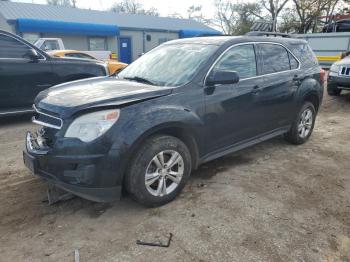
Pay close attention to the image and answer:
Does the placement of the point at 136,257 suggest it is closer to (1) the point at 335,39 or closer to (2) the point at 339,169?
(2) the point at 339,169

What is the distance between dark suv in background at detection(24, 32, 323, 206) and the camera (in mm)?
3020

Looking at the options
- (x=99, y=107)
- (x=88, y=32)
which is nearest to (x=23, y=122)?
(x=99, y=107)

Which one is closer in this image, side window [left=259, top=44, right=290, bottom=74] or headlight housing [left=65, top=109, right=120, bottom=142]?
headlight housing [left=65, top=109, right=120, bottom=142]

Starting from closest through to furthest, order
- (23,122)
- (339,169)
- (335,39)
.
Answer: (339,169)
(23,122)
(335,39)

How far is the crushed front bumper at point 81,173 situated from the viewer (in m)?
2.97

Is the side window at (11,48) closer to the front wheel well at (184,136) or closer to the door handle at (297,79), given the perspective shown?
the front wheel well at (184,136)

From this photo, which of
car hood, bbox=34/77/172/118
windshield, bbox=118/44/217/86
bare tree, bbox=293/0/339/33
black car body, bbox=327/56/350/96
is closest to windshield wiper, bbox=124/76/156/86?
windshield, bbox=118/44/217/86

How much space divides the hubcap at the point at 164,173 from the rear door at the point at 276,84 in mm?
1538

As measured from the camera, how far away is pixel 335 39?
13.9 m

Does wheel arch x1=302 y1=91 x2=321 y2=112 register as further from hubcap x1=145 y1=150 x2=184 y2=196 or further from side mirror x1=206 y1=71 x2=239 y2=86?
hubcap x1=145 y1=150 x2=184 y2=196

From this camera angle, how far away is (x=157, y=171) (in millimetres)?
3377

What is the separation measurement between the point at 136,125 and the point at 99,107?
1.22ft

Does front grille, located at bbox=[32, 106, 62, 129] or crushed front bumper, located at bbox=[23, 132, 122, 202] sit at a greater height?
front grille, located at bbox=[32, 106, 62, 129]

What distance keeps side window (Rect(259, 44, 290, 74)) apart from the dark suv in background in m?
0.02
